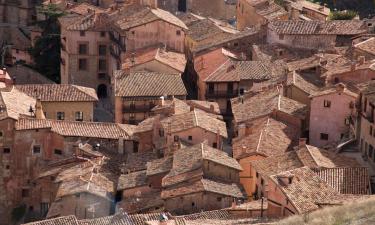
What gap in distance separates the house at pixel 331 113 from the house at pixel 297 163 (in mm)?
5247

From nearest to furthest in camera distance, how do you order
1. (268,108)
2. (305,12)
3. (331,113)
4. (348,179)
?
(348,179)
(331,113)
(268,108)
(305,12)

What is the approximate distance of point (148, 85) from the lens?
73.6m

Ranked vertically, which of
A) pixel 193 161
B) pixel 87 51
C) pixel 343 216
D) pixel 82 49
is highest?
pixel 343 216

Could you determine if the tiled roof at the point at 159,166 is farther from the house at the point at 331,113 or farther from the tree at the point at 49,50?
the tree at the point at 49,50

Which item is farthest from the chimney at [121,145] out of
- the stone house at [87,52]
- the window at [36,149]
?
the stone house at [87,52]

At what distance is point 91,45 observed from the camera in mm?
85000

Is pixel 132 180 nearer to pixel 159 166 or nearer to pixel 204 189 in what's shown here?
pixel 159 166

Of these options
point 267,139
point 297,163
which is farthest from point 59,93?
point 297,163

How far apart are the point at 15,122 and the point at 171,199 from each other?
573 inches

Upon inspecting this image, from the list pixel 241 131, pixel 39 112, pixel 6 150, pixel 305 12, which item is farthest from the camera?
pixel 305 12

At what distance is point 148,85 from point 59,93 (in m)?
6.25

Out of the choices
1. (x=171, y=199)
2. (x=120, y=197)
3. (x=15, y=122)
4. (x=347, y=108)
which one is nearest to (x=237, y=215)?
(x=171, y=199)

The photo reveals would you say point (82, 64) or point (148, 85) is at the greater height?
point (148, 85)

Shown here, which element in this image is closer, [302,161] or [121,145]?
[302,161]
